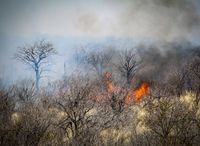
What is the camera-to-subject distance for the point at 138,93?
44.9m

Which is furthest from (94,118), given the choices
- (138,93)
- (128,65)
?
(128,65)

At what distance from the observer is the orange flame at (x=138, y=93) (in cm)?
3815

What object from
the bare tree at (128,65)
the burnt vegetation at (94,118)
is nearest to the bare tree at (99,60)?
the bare tree at (128,65)

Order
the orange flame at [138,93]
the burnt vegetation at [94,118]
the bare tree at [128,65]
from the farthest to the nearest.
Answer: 1. the bare tree at [128,65]
2. the orange flame at [138,93]
3. the burnt vegetation at [94,118]

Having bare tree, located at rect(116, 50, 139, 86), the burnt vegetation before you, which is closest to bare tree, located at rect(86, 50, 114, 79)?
bare tree, located at rect(116, 50, 139, 86)

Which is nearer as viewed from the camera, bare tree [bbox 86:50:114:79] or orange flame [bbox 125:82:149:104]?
orange flame [bbox 125:82:149:104]

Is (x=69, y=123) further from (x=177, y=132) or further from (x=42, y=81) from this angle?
(x=42, y=81)

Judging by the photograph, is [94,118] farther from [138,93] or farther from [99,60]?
[99,60]

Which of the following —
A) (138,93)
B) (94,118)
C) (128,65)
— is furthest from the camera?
(128,65)

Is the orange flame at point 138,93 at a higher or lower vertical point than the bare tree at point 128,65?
lower

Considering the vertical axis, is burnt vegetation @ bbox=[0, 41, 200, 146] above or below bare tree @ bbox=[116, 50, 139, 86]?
below

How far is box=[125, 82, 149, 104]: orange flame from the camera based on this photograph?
1502 inches

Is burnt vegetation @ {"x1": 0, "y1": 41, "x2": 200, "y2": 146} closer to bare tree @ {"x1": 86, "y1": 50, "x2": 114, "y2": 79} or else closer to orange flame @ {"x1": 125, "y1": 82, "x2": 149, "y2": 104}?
orange flame @ {"x1": 125, "y1": 82, "x2": 149, "y2": 104}

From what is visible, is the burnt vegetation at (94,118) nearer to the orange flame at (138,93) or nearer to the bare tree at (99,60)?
the orange flame at (138,93)
